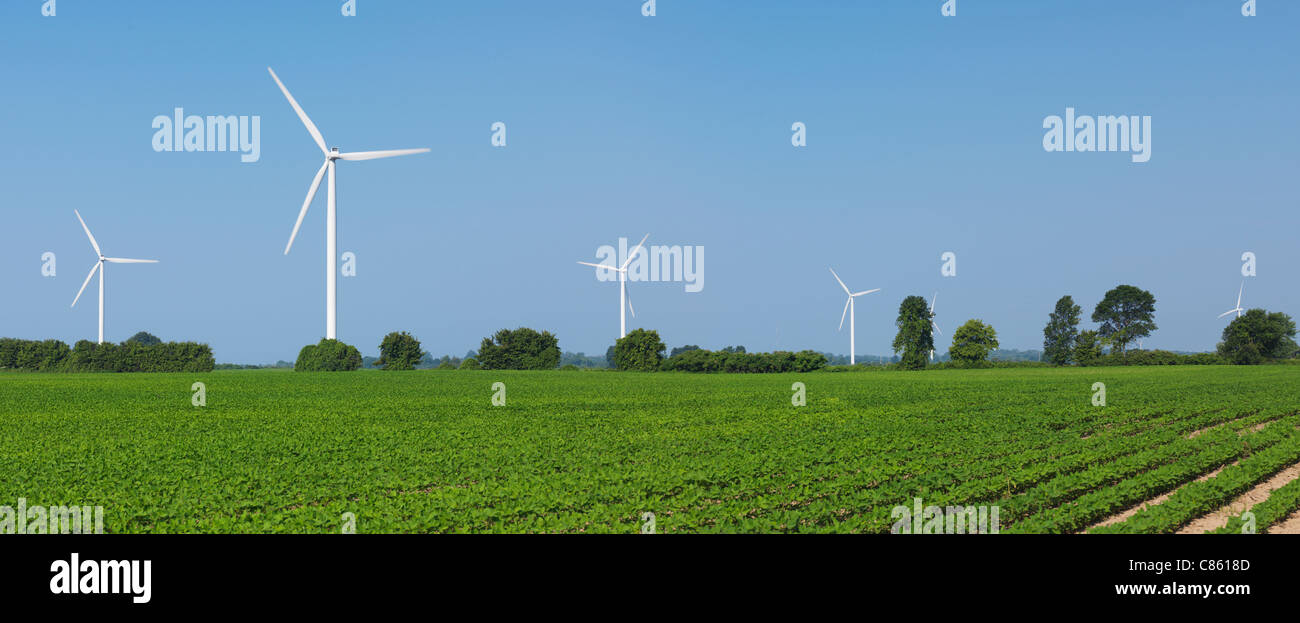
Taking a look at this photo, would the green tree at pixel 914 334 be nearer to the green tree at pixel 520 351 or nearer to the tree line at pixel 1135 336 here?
the tree line at pixel 1135 336

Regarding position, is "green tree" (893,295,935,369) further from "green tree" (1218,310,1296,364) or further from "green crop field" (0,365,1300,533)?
"green crop field" (0,365,1300,533)

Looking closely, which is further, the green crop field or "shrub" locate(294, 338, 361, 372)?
"shrub" locate(294, 338, 361, 372)

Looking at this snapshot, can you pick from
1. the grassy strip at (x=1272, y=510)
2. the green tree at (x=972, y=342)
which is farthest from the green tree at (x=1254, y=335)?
the grassy strip at (x=1272, y=510)

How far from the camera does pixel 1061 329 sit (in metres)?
134

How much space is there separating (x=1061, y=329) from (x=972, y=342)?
3168 centimetres

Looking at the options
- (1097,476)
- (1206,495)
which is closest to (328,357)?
(1097,476)

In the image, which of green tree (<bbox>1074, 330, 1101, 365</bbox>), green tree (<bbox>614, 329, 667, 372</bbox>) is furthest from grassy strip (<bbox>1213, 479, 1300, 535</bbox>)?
green tree (<bbox>1074, 330, 1101, 365</bbox>)

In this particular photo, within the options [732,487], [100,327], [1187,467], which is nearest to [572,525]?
[732,487]

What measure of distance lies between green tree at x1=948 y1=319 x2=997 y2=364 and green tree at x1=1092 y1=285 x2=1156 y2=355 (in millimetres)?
26508

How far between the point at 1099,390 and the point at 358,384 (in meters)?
46.0

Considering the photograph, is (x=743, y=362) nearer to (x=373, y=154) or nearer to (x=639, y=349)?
(x=639, y=349)

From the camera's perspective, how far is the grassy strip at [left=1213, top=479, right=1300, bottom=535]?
1265 centimetres
